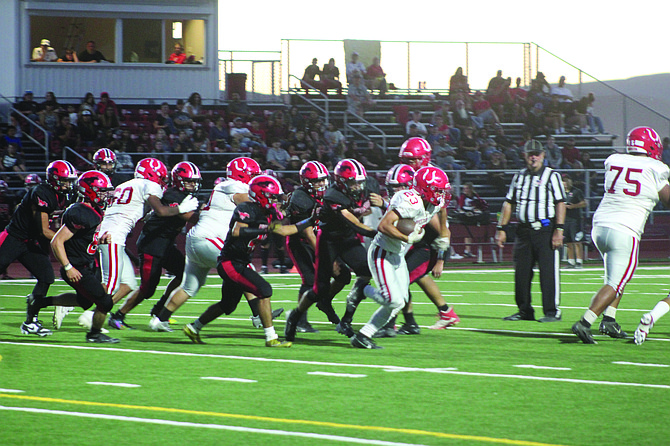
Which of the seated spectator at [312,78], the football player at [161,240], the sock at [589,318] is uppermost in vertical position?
the seated spectator at [312,78]

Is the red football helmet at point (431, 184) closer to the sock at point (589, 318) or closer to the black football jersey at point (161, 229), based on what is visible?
the sock at point (589, 318)

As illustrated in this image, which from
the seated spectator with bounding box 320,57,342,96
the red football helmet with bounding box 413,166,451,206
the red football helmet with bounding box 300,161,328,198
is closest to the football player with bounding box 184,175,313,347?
the red football helmet with bounding box 300,161,328,198

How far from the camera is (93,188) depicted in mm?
9125

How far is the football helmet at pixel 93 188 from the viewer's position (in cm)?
911

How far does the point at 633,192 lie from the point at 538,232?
235 centimetres

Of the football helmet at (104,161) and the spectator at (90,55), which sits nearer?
the football helmet at (104,161)

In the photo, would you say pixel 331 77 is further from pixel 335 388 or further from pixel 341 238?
pixel 335 388

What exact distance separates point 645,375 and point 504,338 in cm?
236

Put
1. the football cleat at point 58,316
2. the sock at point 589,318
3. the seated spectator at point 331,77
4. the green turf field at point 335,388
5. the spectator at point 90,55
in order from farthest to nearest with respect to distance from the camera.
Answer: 1. the seated spectator at point 331,77
2. the spectator at point 90,55
3. the football cleat at point 58,316
4. the sock at point 589,318
5. the green turf field at point 335,388

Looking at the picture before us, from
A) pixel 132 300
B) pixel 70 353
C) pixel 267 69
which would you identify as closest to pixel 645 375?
pixel 70 353

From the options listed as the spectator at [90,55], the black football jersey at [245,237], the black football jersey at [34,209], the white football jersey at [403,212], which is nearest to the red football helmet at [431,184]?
the white football jersey at [403,212]

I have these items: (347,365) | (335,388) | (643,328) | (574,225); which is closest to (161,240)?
(347,365)

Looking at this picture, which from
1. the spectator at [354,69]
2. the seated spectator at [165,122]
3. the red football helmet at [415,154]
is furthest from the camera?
the spectator at [354,69]

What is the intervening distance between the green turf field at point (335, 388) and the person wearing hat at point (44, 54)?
57.6ft
